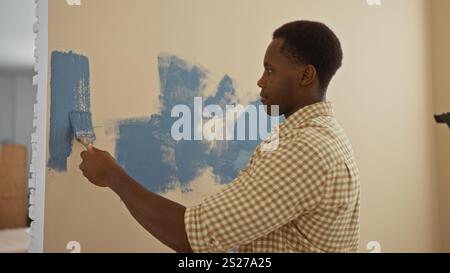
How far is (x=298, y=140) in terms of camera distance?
643 mm

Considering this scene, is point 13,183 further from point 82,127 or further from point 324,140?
point 324,140

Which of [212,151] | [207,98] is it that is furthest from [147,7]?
[212,151]

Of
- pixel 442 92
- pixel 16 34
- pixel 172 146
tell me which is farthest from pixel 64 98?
pixel 16 34

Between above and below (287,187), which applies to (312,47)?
above

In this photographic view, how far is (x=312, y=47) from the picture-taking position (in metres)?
0.76

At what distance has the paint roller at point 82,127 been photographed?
43.4 inches

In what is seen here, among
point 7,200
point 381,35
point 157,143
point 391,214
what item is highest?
point 381,35

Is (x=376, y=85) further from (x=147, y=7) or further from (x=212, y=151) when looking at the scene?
(x=147, y=7)

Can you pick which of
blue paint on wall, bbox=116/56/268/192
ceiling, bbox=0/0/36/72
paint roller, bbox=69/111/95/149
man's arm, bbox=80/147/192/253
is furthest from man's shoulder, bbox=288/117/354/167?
ceiling, bbox=0/0/36/72

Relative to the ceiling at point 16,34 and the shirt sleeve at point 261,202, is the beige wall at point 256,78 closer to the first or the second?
the shirt sleeve at point 261,202

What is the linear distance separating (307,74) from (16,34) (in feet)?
7.59

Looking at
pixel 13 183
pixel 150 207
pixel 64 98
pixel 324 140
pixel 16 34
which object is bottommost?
pixel 13 183

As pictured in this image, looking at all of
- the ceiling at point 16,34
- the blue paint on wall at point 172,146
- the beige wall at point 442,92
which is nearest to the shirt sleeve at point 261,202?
the blue paint on wall at point 172,146

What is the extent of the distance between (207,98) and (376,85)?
1.89 ft
